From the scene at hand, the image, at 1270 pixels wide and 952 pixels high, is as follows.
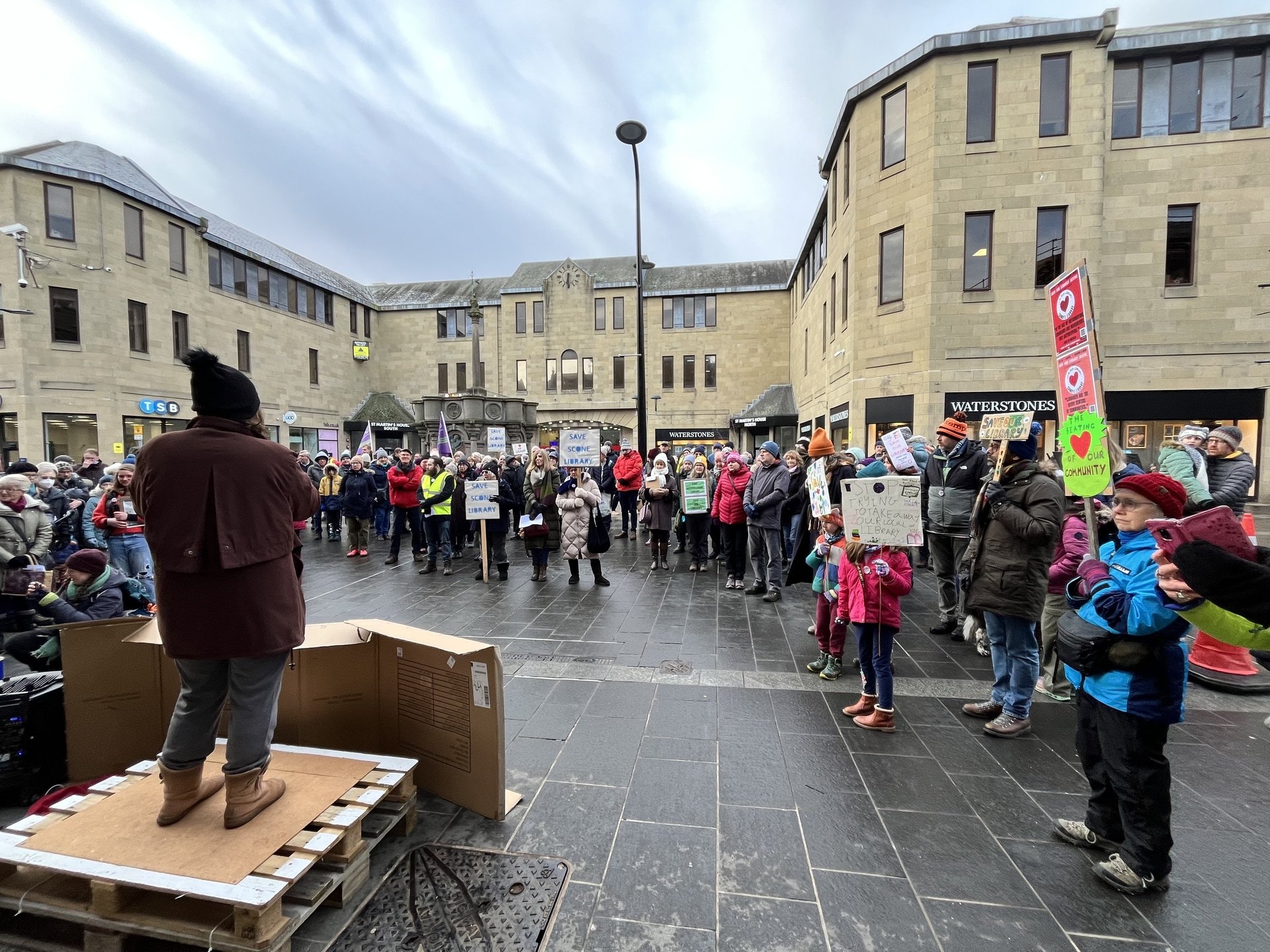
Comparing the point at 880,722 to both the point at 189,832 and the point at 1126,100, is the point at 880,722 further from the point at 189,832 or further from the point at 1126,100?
the point at 1126,100

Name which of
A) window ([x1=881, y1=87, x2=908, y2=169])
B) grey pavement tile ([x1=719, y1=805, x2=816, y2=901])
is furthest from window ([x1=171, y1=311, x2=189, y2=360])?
grey pavement tile ([x1=719, y1=805, x2=816, y2=901])

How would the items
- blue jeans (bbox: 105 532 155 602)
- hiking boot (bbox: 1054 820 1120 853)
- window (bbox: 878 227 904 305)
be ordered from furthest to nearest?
window (bbox: 878 227 904 305), blue jeans (bbox: 105 532 155 602), hiking boot (bbox: 1054 820 1120 853)

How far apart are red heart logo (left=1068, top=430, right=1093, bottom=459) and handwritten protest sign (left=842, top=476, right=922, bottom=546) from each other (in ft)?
2.90

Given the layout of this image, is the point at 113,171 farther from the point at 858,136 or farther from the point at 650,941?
the point at 650,941

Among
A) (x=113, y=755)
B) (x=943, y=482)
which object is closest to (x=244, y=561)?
(x=113, y=755)

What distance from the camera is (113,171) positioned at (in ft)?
70.5

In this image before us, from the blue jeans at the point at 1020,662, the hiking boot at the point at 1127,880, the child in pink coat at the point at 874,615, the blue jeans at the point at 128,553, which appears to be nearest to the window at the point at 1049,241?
A: the blue jeans at the point at 1020,662

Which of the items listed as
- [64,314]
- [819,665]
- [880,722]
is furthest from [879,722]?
[64,314]

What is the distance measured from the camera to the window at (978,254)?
581 inches

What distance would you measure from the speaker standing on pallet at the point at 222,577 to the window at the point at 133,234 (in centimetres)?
2719

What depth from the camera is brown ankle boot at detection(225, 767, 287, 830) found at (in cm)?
225

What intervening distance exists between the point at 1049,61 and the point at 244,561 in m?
20.3

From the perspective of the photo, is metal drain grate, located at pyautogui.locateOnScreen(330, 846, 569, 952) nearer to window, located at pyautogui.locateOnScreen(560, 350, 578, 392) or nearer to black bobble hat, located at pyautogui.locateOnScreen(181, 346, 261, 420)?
black bobble hat, located at pyautogui.locateOnScreen(181, 346, 261, 420)

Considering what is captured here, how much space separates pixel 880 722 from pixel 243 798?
3599 mm
